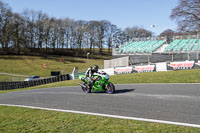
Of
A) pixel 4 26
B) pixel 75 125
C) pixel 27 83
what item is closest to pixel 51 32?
pixel 4 26

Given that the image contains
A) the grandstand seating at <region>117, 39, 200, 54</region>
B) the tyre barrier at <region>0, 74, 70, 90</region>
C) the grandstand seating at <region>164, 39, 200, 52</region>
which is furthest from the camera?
the tyre barrier at <region>0, 74, 70, 90</region>

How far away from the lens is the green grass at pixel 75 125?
5.14m

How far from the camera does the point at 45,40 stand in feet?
250

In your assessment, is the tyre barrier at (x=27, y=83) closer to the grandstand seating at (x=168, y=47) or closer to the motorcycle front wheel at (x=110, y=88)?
the grandstand seating at (x=168, y=47)

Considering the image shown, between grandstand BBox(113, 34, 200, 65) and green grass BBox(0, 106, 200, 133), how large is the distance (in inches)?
817

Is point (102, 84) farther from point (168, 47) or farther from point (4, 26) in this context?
point (4, 26)

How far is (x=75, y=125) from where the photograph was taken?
5.77 metres

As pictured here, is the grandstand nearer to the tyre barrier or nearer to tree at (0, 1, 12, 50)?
the tyre barrier

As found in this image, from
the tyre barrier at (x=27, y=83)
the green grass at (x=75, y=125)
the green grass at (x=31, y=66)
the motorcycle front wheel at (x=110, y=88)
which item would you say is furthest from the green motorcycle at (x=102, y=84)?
the green grass at (x=31, y=66)

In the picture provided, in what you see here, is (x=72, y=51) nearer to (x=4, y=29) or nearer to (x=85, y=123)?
(x=4, y=29)

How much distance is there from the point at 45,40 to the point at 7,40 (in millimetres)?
14023

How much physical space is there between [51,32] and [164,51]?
5754 cm

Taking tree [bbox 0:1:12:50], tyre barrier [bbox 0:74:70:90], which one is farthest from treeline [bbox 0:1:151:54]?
tyre barrier [bbox 0:74:70:90]

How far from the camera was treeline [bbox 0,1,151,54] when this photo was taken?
68.4 metres
